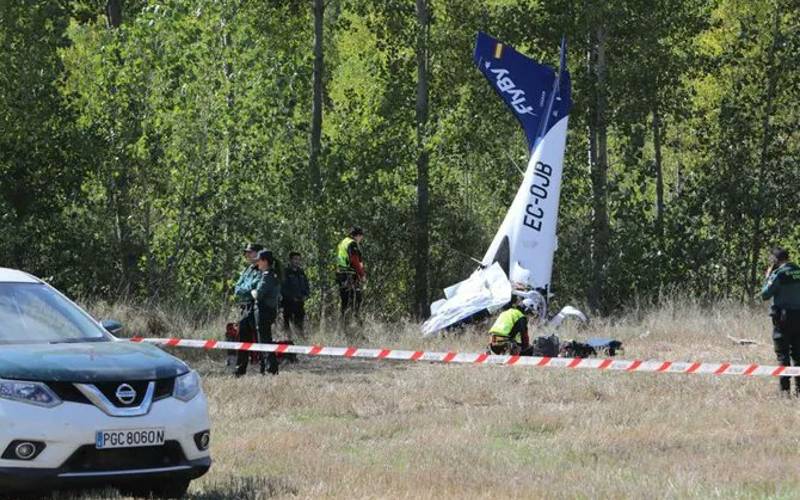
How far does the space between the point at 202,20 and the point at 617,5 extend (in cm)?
775

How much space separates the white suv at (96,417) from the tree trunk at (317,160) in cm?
1794

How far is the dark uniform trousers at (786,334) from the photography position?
15.8 meters

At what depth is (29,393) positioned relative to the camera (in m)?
8.73

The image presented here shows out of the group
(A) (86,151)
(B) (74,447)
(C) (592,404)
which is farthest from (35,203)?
(B) (74,447)

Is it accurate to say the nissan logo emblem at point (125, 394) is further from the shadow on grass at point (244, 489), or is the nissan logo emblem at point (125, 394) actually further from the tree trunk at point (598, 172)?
the tree trunk at point (598, 172)

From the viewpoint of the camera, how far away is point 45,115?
90.8 feet

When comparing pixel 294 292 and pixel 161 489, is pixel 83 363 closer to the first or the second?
pixel 161 489

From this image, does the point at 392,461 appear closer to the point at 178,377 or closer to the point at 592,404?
the point at 178,377

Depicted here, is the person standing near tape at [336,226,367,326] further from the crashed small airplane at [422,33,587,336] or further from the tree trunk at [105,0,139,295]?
the tree trunk at [105,0,139,295]

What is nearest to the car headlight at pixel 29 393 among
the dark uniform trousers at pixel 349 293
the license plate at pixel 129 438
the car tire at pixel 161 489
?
the license plate at pixel 129 438

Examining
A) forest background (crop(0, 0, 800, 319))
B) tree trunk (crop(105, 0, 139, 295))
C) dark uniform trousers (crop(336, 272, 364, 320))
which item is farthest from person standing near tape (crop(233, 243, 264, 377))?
tree trunk (crop(105, 0, 139, 295))

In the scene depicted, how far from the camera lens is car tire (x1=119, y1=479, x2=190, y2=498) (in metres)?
9.45

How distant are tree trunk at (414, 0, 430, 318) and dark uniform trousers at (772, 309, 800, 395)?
13.9m

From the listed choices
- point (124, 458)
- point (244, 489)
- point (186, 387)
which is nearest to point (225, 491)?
point (244, 489)
